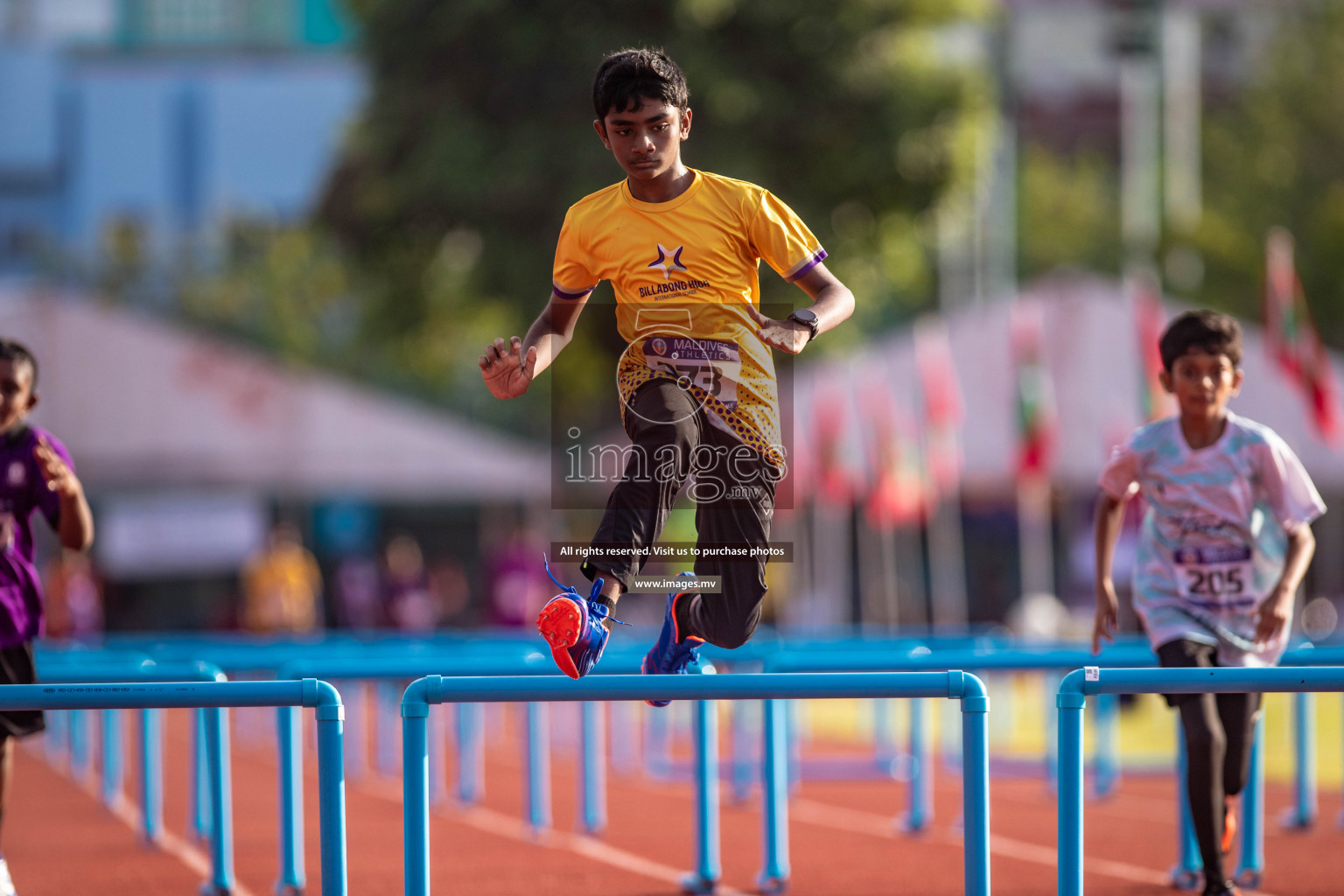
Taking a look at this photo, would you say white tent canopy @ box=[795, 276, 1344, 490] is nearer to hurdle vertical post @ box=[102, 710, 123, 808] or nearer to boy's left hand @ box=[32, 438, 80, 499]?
hurdle vertical post @ box=[102, 710, 123, 808]

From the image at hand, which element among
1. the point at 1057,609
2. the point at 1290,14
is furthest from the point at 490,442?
the point at 1290,14

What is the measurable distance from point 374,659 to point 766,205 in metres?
2.82

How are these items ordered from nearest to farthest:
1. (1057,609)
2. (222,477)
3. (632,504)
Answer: (632,504) → (1057,609) → (222,477)

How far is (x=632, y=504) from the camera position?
15.2 feet

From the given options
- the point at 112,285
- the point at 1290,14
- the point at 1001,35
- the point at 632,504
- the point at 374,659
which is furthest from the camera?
the point at 1001,35

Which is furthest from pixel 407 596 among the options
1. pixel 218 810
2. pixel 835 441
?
pixel 218 810

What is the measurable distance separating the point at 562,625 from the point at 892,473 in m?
13.5

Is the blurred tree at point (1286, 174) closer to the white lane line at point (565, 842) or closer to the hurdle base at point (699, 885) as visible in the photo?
the white lane line at point (565, 842)

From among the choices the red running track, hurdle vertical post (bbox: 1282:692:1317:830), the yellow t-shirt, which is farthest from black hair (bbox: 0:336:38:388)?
hurdle vertical post (bbox: 1282:692:1317:830)

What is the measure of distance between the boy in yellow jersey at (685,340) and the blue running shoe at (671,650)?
1.7 inches

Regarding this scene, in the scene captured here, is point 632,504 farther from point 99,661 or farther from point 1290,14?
point 1290,14

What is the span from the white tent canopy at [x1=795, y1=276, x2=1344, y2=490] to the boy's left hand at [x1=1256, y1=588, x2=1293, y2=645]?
13.2 meters

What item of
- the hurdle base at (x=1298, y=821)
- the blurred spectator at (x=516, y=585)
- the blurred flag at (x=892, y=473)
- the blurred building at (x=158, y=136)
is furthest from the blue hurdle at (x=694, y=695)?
the blurred building at (x=158, y=136)

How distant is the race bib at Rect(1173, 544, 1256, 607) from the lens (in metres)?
5.66
